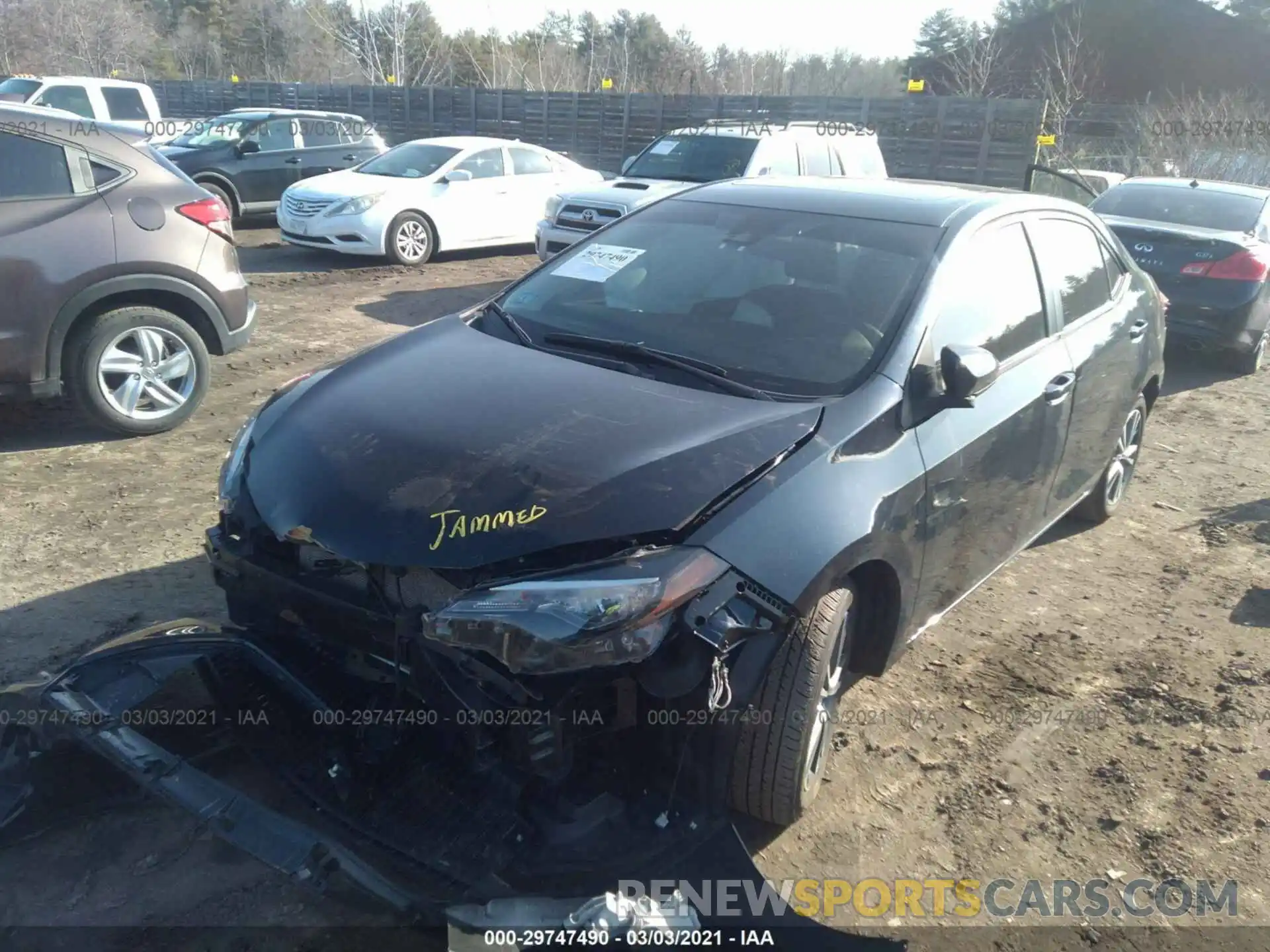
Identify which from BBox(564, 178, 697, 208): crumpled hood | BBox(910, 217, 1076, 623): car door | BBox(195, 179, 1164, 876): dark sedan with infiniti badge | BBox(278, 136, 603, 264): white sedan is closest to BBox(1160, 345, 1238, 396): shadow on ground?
BBox(564, 178, 697, 208): crumpled hood

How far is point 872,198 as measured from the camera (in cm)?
397

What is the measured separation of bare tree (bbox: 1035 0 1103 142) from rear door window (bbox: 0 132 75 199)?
1924 cm

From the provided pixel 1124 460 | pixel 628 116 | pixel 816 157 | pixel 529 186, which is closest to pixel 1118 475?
pixel 1124 460

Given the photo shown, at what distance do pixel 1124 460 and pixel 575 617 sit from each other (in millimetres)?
4184

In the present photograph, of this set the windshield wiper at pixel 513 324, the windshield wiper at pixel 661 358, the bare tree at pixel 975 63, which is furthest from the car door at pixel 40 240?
the bare tree at pixel 975 63

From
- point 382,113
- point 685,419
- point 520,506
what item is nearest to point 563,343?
point 685,419

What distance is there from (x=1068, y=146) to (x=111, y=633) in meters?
22.2

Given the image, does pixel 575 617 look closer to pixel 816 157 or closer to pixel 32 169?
pixel 32 169

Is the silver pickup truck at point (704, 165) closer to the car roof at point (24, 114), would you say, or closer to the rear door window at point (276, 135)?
the car roof at point (24, 114)

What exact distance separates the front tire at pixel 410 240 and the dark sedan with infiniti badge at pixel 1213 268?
7491mm

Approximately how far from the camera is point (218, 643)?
9.26ft

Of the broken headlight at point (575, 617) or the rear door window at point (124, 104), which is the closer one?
the broken headlight at point (575, 617)

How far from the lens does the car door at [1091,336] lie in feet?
13.7

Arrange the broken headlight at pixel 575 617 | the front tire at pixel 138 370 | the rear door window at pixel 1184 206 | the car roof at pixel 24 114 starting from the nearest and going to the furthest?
1. the broken headlight at pixel 575 617
2. the car roof at pixel 24 114
3. the front tire at pixel 138 370
4. the rear door window at pixel 1184 206
